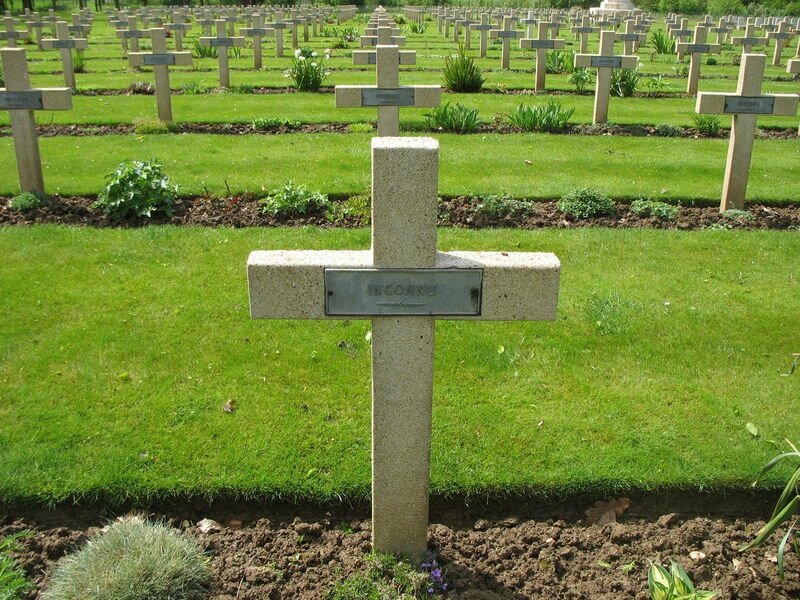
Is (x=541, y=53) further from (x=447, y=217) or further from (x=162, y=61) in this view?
(x=447, y=217)

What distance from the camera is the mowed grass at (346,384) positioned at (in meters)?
3.64

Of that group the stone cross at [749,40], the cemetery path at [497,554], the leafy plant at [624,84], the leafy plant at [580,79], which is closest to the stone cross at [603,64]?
the leafy plant at [624,84]

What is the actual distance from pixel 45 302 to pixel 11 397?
1431mm

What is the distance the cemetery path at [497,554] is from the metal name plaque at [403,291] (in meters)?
1.09

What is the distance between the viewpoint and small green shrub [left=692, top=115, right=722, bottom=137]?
11.9m

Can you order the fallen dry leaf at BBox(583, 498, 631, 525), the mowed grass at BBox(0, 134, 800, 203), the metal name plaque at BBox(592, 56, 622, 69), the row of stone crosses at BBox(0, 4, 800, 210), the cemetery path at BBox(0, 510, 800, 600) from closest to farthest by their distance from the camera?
the cemetery path at BBox(0, 510, 800, 600) < the fallen dry leaf at BBox(583, 498, 631, 525) < the row of stone crosses at BBox(0, 4, 800, 210) < the mowed grass at BBox(0, 134, 800, 203) < the metal name plaque at BBox(592, 56, 622, 69)

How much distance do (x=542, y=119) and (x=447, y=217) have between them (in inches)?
194

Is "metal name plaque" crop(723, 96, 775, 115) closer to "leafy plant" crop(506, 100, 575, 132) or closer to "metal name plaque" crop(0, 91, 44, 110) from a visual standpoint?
"leafy plant" crop(506, 100, 575, 132)

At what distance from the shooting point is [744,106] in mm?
7707

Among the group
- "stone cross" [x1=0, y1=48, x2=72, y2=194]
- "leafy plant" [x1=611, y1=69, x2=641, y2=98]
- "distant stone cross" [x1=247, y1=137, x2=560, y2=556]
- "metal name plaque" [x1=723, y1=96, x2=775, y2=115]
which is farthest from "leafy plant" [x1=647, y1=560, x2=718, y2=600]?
"leafy plant" [x1=611, y1=69, x2=641, y2=98]

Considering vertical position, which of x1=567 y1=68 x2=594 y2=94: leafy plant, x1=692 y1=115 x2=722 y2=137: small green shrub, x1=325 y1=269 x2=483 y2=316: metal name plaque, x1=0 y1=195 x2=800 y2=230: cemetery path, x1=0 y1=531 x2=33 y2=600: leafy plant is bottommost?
x1=0 y1=531 x2=33 y2=600: leafy plant

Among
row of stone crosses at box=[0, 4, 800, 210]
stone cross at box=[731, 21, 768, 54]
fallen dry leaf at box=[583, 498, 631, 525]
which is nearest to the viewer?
fallen dry leaf at box=[583, 498, 631, 525]

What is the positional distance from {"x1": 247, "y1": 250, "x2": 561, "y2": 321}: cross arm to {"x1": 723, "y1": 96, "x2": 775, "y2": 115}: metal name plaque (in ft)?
19.6

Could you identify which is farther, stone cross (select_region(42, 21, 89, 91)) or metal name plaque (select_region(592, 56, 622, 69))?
stone cross (select_region(42, 21, 89, 91))
